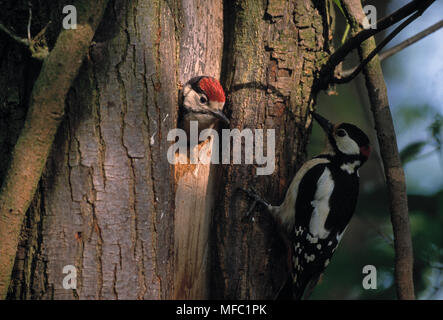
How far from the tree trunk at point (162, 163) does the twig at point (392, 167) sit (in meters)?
0.30

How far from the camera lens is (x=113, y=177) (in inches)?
76.4

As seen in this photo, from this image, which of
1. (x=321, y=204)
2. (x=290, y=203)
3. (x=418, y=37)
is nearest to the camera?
(x=290, y=203)

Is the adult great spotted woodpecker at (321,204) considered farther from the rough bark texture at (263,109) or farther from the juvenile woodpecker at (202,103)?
the juvenile woodpecker at (202,103)

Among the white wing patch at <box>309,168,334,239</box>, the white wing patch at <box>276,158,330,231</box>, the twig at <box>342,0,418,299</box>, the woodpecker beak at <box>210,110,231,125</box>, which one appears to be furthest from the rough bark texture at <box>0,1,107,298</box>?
the white wing patch at <box>309,168,334,239</box>

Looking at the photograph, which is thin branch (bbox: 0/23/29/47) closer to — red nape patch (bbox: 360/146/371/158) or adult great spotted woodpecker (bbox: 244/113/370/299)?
adult great spotted woodpecker (bbox: 244/113/370/299)

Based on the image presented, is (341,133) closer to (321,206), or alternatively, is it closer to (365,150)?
(365,150)

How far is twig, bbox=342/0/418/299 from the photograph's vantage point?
92.4 inches

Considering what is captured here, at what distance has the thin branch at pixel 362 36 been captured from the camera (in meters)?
2.07

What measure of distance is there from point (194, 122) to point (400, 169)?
4.11ft

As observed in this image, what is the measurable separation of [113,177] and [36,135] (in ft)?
1.24

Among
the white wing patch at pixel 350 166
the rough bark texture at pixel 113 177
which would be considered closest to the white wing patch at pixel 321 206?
the white wing patch at pixel 350 166

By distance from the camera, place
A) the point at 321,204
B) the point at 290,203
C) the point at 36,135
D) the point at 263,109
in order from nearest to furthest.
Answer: the point at 36,135
the point at 263,109
the point at 290,203
the point at 321,204

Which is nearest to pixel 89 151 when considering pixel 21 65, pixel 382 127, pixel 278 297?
pixel 21 65

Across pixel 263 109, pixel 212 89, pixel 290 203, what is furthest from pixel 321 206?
pixel 212 89
